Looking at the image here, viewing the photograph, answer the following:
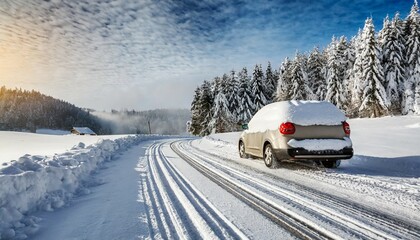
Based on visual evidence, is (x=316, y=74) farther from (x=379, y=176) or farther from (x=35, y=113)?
(x=35, y=113)

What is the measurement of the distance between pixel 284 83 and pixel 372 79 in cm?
1687

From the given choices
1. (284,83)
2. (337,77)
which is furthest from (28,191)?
(284,83)

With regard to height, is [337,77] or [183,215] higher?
[337,77]

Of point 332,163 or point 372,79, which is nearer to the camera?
point 332,163

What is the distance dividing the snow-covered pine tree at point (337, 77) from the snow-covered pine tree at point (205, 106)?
2268cm

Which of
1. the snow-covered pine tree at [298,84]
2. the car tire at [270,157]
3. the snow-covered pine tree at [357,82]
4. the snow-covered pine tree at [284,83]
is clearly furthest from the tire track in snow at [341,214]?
the snow-covered pine tree at [284,83]

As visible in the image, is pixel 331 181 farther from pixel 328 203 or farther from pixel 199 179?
pixel 199 179

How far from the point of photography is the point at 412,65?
40.8m

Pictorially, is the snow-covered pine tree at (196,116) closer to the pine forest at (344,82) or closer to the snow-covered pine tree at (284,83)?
the pine forest at (344,82)

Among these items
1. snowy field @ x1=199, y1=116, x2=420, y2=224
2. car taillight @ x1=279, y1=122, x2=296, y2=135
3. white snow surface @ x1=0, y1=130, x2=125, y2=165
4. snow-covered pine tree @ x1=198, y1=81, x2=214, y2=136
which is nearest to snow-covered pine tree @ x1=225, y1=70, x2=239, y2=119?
snow-covered pine tree @ x1=198, y1=81, x2=214, y2=136

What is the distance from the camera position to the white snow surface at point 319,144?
7.96 m

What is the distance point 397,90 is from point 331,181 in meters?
41.6

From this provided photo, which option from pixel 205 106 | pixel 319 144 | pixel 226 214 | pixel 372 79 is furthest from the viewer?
pixel 205 106

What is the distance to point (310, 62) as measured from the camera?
179 ft
